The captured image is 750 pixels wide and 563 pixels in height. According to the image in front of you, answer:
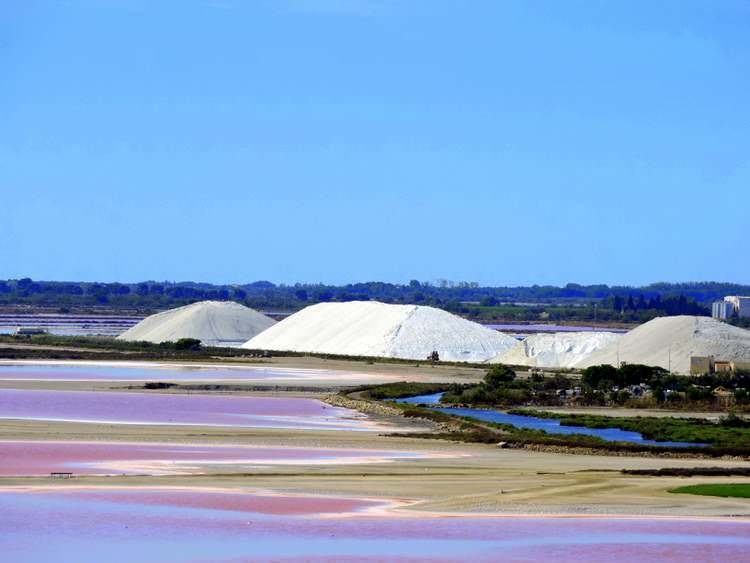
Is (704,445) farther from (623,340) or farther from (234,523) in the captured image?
(623,340)

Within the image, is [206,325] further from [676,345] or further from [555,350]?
[676,345]

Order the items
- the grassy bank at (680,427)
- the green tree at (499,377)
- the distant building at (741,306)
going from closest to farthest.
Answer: the grassy bank at (680,427) → the green tree at (499,377) → the distant building at (741,306)

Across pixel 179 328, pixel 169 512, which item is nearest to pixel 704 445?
pixel 169 512

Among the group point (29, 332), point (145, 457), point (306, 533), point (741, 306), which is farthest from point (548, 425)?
point (741, 306)

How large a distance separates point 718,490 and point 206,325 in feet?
248

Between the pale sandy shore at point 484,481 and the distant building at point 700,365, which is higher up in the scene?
the distant building at point 700,365

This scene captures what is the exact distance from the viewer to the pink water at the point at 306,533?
20250mm

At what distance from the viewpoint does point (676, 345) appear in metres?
64.4

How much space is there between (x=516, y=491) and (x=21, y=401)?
2326 centimetres

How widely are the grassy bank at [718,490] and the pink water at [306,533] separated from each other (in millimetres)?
2508

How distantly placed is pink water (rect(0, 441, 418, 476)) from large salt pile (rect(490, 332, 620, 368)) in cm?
4011

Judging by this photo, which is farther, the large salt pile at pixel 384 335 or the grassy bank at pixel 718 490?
the large salt pile at pixel 384 335

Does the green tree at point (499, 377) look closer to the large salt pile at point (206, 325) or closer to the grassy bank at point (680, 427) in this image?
the grassy bank at point (680, 427)

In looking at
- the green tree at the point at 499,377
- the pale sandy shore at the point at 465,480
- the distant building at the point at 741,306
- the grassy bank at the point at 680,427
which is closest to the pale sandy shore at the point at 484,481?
the pale sandy shore at the point at 465,480
